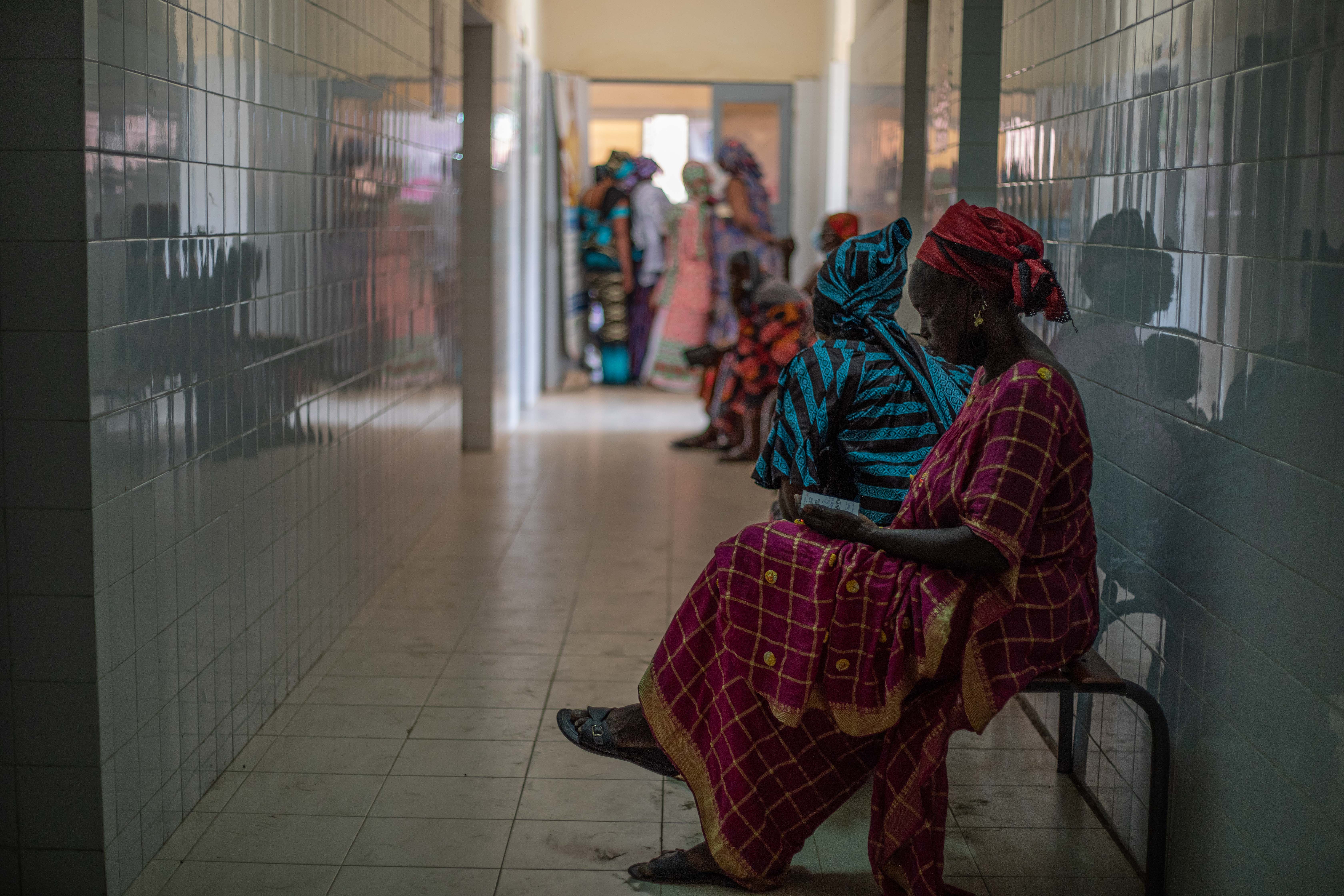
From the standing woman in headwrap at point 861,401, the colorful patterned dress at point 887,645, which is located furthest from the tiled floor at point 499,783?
the standing woman in headwrap at point 861,401

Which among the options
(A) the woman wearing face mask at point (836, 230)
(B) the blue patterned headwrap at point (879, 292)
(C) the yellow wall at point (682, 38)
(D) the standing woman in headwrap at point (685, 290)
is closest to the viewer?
(B) the blue patterned headwrap at point (879, 292)

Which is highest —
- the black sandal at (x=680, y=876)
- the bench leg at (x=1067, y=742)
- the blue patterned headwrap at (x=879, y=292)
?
the blue patterned headwrap at (x=879, y=292)

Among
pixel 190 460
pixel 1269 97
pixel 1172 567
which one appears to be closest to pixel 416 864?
pixel 190 460

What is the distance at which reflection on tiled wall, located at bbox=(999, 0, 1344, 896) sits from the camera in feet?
6.24

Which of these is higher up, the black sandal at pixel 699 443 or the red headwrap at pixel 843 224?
the red headwrap at pixel 843 224

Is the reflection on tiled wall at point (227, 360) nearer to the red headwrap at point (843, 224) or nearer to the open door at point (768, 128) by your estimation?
the red headwrap at point (843, 224)

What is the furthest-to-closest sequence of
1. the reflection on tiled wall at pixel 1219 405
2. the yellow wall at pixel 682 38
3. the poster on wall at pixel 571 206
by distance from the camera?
the yellow wall at pixel 682 38 → the poster on wall at pixel 571 206 → the reflection on tiled wall at pixel 1219 405

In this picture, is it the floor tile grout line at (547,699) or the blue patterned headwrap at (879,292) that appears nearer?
the floor tile grout line at (547,699)

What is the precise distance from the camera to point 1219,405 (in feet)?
7.38

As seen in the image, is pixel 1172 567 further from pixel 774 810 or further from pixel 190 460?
pixel 190 460

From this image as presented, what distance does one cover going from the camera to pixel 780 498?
291cm

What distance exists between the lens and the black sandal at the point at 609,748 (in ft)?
8.92

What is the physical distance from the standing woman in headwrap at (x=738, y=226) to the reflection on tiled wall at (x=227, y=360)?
5.26m

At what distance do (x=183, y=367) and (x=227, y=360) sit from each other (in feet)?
0.88
